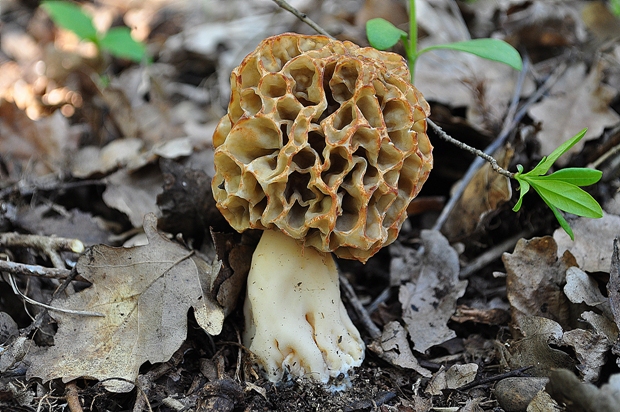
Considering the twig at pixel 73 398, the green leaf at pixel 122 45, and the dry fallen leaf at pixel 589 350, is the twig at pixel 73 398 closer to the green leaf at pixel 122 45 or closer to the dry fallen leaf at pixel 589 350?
the dry fallen leaf at pixel 589 350

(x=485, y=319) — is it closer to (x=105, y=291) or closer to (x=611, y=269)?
(x=611, y=269)

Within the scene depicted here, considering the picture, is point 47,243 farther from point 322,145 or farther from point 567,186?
point 567,186

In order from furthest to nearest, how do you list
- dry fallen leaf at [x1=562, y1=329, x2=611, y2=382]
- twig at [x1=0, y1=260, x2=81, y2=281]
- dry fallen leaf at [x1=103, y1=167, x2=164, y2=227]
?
dry fallen leaf at [x1=103, y1=167, x2=164, y2=227] → twig at [x1=0, y1=260, x2=81, y2=281] → dry fallen leaf at [x1=562, y1=329, x2=611, y2=382]

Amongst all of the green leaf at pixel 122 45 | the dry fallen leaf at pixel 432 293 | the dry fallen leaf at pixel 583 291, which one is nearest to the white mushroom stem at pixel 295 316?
the dry fallen leaf at pixel 432 293

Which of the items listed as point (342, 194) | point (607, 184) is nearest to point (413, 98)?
point (342, 194)

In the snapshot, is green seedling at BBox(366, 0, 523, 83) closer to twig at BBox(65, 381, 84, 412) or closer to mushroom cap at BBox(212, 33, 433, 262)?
mushroom cap at BBox(212, 33, 433, 262)

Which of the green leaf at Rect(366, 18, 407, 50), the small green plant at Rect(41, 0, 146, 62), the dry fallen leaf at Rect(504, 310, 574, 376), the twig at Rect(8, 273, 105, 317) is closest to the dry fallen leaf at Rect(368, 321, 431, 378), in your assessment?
the dry fallen leaf at Rect(504, 310, 574, 376)
